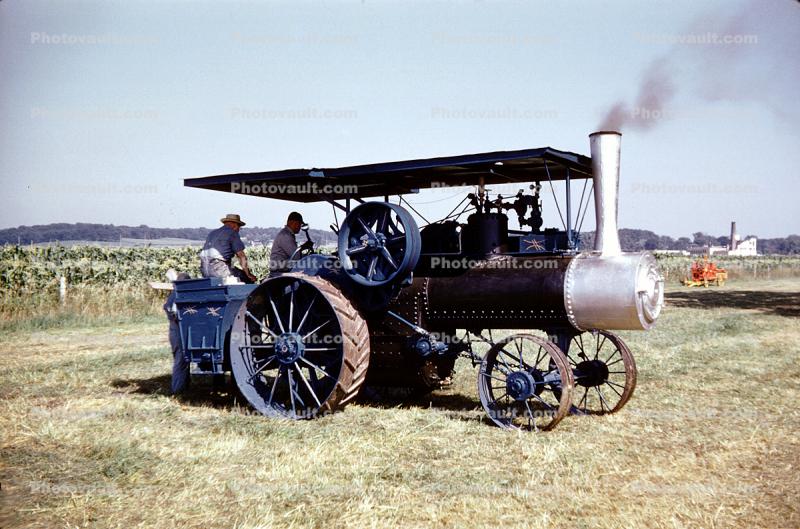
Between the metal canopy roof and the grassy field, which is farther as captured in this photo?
the metal canopy roof

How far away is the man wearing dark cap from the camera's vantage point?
879 centimetres

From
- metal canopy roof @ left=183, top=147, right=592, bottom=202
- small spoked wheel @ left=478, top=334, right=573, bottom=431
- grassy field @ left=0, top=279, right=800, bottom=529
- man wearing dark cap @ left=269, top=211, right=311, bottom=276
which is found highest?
metal canopy roof @ left=183, top=147, right=592, bottom=202

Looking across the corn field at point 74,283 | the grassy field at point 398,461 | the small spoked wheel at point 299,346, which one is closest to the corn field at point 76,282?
the corn field at point 74,283

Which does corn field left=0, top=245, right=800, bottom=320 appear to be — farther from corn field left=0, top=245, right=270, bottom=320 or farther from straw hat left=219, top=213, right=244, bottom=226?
straw hat left=219, top=213, right=244, bottom=226

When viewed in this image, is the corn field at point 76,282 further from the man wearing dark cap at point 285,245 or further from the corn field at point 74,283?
the man wearing dark cap at point 285,245

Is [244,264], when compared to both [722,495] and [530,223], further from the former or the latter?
[722,495]

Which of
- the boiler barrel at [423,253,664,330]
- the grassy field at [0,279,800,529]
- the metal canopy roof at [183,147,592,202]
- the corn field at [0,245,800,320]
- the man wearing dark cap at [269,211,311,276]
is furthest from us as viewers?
the corn field at [0,245,800,320]

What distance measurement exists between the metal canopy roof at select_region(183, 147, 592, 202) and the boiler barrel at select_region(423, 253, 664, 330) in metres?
1.01

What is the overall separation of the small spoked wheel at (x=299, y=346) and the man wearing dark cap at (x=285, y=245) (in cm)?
82

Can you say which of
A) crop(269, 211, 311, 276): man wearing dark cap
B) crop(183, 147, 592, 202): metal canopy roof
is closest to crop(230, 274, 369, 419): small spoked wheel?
crop(269, 211, 311, 276): man wearing dark cap

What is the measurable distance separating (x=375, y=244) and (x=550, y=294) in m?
1.84

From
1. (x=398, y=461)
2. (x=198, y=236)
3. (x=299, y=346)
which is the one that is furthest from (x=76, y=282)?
(x=198, y=236)

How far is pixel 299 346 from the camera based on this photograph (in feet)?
24.4

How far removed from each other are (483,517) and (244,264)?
201 inches
